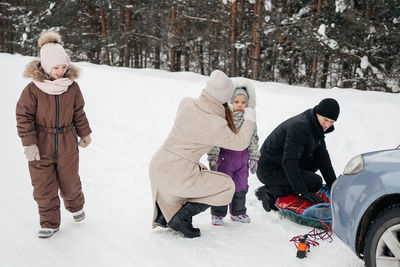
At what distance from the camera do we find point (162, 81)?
8766 mm

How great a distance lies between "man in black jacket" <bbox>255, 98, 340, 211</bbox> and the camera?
3.52 meters

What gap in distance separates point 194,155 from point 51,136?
1.30 m

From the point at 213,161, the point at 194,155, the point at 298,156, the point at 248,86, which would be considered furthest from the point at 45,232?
the point at 298,156

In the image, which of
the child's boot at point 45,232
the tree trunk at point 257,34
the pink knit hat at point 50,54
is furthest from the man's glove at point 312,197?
the tree trunk at point 257,34

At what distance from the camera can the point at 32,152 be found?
299cm

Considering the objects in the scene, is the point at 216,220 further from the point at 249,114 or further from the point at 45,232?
the point at 45,232

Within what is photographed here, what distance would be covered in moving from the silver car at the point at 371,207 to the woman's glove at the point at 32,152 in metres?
2.48

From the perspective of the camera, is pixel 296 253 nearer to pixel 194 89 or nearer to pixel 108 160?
pixel 108 160

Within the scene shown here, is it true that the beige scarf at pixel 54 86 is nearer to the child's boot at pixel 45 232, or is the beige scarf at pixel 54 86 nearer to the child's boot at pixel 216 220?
the child's boot at pixel 45 232

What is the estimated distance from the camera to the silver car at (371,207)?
7.25 ft

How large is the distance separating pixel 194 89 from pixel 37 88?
5.09 m

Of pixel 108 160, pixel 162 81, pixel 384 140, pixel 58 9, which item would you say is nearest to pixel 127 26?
pixel 58 9

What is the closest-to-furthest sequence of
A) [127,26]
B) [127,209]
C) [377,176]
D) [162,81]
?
[377,176], [127,209], [162,81], [127,26]

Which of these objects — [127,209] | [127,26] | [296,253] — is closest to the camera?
[296,253]
